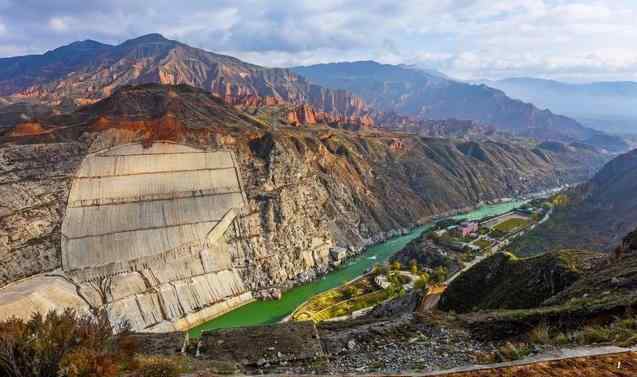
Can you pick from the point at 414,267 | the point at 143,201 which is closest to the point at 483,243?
the point at 414,267

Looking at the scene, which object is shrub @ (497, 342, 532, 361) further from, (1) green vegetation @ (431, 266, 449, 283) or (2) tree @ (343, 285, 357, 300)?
(1) green vegetation @ (431, 266, 449, 283)

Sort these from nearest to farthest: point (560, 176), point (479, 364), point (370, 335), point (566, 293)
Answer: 1. point (479, 364)
2. point (370, 335)
3. point (566, 293)
4. point (560, 176)

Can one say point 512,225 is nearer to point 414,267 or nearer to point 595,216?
point 595,216

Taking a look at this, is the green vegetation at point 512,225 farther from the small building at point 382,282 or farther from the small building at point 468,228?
the small building at point 382,282

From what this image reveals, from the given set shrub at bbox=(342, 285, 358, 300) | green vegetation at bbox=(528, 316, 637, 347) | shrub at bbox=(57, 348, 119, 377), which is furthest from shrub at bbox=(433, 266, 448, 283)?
shrub at bbox=(57, 348, 119, 377)

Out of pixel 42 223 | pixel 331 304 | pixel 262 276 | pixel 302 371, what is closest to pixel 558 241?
pixel 331 304

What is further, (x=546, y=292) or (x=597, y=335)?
(x=546, y=292)

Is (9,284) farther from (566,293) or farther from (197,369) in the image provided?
(566,293)
